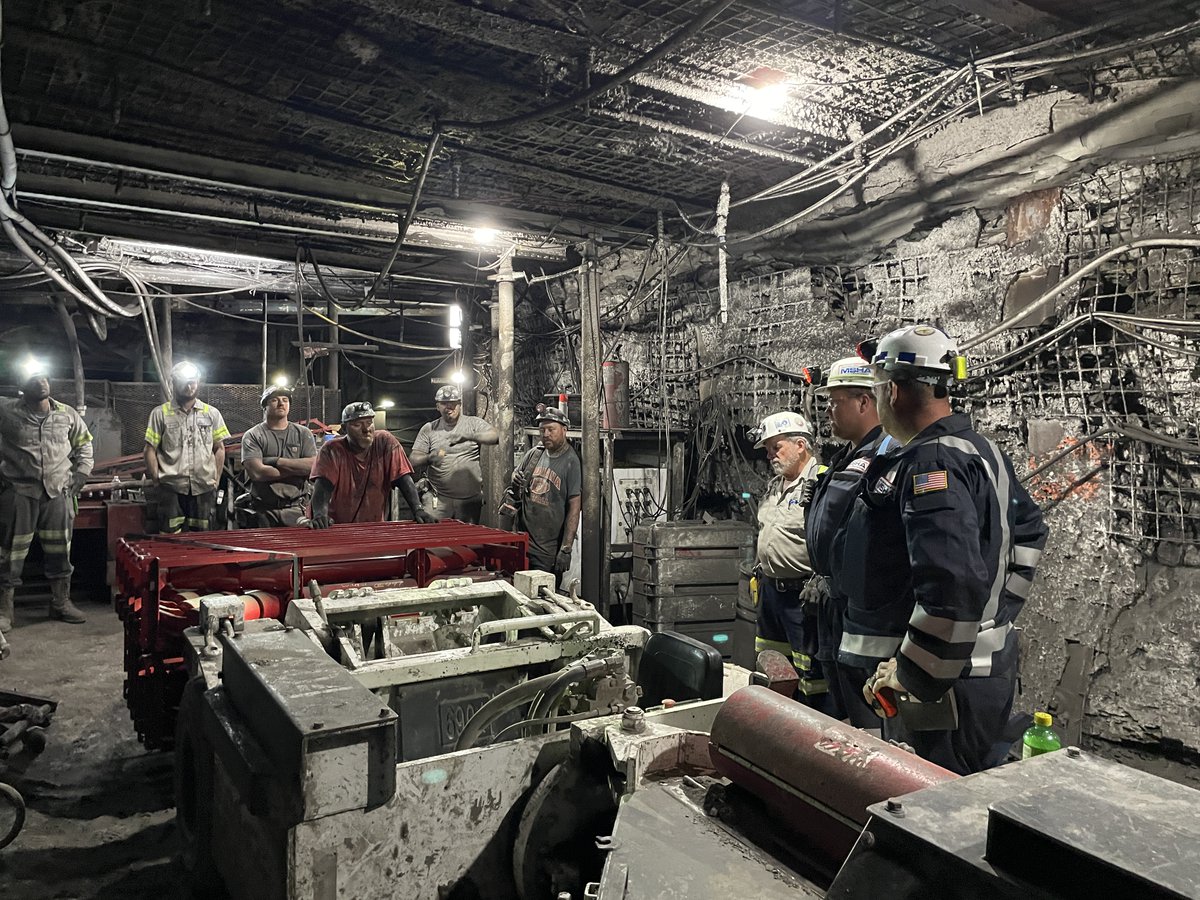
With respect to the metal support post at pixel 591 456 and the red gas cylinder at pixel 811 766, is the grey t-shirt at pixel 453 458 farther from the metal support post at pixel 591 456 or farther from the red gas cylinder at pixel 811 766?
the red gas cylinder at pixel 811 766

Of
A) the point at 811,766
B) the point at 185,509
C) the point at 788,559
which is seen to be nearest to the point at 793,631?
the point at 788,559

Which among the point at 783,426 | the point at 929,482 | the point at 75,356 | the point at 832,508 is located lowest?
the point at 832,508

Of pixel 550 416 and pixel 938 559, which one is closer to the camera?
pixel 938 559

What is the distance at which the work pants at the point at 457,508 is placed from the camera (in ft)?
25.4

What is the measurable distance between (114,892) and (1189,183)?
5714 mm

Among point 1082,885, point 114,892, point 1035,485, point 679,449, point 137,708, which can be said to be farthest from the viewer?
point 679,449

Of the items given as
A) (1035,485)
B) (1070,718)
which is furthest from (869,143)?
(1070,718)

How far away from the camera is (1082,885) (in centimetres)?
104

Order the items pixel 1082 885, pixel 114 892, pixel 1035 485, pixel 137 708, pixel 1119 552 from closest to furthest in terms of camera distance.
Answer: pixel 1082 885
pixel 114 892
pixel 137 708
pixel 1119 552
pixel 1035 485

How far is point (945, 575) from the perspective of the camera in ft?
8.34

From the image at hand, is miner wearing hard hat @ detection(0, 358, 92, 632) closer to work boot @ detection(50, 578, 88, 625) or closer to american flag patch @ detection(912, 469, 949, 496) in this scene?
work boot @ detection(50, 578, 88, 625)

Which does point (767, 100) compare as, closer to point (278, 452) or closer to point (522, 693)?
point (522, 693)

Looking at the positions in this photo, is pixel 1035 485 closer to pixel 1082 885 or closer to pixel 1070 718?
pixel 1070 718

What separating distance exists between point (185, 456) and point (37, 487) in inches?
50.6
